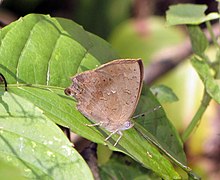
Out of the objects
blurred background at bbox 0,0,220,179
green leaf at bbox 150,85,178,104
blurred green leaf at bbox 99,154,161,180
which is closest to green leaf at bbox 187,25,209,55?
green leaf at bbox 150,85,178,104

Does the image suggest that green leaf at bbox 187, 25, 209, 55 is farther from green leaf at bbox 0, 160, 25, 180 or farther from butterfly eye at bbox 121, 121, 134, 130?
green leaf at bbox 0, 160, 25, 180

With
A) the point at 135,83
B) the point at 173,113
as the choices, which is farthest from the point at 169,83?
the point at 135,83

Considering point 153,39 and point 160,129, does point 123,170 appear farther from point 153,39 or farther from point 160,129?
point 153,39

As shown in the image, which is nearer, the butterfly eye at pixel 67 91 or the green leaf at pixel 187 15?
the butterfly eye at pixel 67 91

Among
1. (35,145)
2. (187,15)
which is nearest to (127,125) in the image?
(35,145)

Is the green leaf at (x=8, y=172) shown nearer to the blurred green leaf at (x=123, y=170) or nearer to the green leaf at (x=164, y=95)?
the blurred green leaf at (x=123, y=170)

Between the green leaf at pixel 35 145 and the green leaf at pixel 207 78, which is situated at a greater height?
the green leaf at pixel 207 78

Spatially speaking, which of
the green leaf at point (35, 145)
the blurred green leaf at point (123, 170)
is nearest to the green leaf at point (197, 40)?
the blurred green leaf at point (123, 170)
